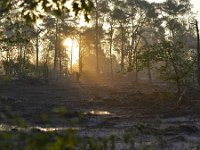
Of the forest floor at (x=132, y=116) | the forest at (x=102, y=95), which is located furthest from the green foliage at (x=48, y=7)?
the forest floor at (x=132, y=116)

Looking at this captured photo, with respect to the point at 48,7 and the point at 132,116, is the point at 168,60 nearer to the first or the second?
the point at 132,116

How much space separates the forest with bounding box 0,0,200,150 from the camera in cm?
383

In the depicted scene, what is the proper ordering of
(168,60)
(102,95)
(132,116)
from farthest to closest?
(102,95) < (168,60) < (132,116)

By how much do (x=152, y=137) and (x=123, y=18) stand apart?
5866 centimetres

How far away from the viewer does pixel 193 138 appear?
671 inches

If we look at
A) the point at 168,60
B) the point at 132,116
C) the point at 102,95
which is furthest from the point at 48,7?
the point at 102,95

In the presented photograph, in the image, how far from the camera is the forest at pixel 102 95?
12.6 feet

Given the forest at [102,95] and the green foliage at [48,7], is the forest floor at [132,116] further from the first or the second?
the green foliage at [48,7]

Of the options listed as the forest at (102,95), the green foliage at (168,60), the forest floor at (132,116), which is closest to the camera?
the forest at (102,95)

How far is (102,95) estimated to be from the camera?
138 feet

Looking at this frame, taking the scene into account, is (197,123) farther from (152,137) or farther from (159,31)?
(159,31)

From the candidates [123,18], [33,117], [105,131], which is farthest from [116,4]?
[105,131]

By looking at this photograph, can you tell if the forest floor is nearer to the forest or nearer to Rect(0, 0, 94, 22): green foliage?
the forest

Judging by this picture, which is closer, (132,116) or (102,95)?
(132,116)
